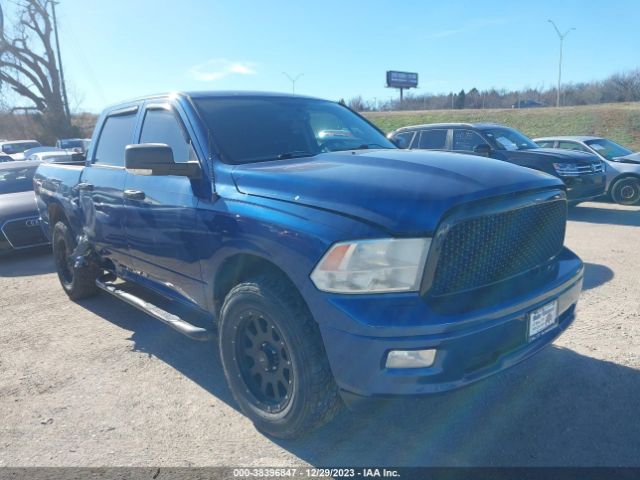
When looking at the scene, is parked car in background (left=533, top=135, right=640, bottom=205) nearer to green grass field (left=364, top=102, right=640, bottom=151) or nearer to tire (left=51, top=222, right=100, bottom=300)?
tire (left=51, top=222, right=100, bottom=300)

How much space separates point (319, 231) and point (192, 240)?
1168 millimetres

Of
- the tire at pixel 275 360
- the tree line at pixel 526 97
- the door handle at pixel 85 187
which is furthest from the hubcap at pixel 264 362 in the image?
the tree line at pixel 526 97

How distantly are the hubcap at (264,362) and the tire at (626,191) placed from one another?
35.3 ft

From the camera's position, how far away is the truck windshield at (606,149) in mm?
11602

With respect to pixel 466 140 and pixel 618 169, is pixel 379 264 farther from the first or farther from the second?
pixel 618 169

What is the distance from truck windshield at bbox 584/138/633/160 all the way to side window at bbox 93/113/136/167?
409 inches

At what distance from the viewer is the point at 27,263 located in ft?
27.2

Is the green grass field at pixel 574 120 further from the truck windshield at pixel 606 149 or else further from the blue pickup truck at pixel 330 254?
the blue pickup truck at pixel 330 254

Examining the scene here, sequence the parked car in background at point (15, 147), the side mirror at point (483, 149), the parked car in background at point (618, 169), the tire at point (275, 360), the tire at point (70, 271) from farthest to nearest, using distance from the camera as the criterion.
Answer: the parked car in background at point (15, 147), the parked car in background at point (618, 169), the side mirror at point (483, 149), the tire at point (70, 271), the tire at point (275, 360)

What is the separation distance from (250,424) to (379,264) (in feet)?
4.90

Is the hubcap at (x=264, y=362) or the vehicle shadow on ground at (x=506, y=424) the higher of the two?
the hubcap at (x=264, y=362)

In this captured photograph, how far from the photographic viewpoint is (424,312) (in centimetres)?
239

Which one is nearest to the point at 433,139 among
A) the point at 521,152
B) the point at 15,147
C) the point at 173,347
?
the point at 521,152

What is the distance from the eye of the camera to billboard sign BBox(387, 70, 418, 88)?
228ft
